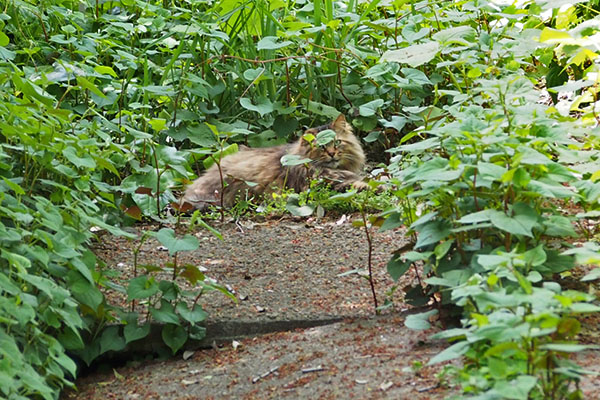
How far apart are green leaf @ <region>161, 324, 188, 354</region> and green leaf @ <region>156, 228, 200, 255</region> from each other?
0.34 m

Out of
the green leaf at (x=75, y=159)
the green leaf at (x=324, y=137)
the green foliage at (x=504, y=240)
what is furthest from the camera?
the green leaf at (x=324, y=137)

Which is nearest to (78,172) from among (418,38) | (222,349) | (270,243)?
(222,349)

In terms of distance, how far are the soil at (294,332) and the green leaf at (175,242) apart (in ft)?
1.47

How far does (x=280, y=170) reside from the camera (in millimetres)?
5926

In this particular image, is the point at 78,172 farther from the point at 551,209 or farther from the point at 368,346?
the point at 551,209

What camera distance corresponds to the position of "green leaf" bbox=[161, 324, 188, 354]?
3.68 meters

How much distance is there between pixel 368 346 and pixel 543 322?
3.72ft

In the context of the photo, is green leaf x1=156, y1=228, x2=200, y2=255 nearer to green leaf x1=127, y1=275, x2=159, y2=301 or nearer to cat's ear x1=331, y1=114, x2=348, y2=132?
green leaf x1=127, y1=275, x2=159, y2=301

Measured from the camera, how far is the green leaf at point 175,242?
11.7 ft

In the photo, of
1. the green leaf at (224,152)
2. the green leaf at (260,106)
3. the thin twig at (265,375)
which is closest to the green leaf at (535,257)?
the thin twig at (265,375)

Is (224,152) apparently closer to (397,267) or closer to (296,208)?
(296,208)

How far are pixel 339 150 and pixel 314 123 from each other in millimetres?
632

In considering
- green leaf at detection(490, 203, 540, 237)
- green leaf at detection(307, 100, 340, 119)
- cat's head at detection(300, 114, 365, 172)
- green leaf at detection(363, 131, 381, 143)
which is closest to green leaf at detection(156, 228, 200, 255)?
green leaf at detection(490, 203, 540, 237)

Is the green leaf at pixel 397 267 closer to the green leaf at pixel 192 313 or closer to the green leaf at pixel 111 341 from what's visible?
the green leaf at pixel 192 313
